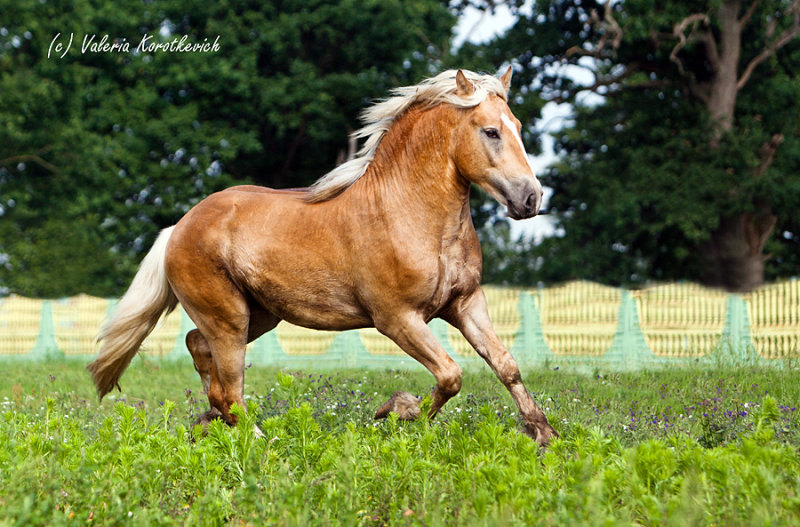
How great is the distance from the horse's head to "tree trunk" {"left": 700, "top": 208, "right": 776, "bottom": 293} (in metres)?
17.8

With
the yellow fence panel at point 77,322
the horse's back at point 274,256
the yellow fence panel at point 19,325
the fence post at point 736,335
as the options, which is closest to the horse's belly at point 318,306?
the horse's back at point 274,256

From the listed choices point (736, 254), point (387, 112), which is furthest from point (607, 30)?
point (387, 112)

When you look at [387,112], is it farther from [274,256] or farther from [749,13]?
[749,13]

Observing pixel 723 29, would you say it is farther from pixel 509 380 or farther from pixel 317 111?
pixel 509 380

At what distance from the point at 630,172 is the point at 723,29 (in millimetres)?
4229

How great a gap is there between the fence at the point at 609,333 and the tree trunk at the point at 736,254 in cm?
949

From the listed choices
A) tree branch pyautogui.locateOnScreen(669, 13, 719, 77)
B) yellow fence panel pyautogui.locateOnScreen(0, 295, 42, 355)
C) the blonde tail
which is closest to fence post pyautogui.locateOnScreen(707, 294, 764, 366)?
the blonde tail

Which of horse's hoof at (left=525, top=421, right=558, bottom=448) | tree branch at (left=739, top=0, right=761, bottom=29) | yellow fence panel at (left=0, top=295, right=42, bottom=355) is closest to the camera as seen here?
horse's hoof at (left=525, top=421, right=558, bottom=448)

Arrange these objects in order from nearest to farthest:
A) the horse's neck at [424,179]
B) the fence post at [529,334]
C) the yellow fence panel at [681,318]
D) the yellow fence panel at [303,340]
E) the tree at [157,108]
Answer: the horse's neck at [424,179] → the yellow fence panel at [681,318] → the fence post at [529,334] → the yellow fence panel at [303,340] → the tree at [157,108]

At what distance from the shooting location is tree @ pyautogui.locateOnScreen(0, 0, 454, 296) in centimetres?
2481

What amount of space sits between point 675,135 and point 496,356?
1994cm

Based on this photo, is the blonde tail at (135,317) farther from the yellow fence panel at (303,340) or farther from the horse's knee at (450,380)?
the yellow fence panel at (303,340)

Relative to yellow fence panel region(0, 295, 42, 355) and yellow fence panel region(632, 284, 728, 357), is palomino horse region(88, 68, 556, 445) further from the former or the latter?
yellow fence panel region(0, 295, 42, 355)

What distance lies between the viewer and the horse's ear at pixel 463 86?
526 centimetres
